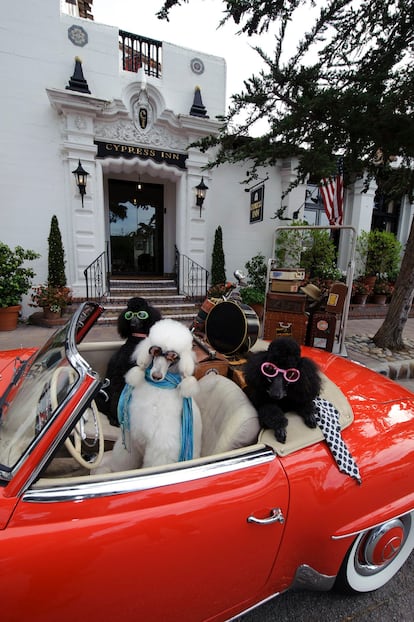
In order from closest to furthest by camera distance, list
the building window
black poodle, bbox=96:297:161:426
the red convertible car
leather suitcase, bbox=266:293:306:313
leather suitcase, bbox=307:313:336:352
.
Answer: the red convertible car → black poodle, bbox=96:297:161:426 → leather suitcase, bbox=266:293:306:313 → leather suitcase, bbox=307:313:336:352 → the building window

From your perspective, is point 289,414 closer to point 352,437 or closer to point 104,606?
point 352,437

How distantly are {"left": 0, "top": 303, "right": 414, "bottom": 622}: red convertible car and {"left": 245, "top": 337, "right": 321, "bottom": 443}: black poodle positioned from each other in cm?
6

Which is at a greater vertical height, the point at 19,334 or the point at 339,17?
the point at 339,17

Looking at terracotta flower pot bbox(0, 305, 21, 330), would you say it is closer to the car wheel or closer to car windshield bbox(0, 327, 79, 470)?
car windshield bbox(0, 327, 79, 470)

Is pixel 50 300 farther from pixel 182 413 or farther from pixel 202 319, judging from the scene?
pixel 182 413

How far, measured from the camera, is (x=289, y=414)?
1415 mm

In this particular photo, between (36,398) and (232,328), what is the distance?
1.57 metres

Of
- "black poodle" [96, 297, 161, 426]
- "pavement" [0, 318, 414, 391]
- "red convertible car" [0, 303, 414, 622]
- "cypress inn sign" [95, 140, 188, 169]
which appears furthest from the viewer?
"cypress inn sign" [95, 140, 188, 169]

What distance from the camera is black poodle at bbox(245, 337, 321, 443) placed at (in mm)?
1329

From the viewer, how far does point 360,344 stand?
231 inches

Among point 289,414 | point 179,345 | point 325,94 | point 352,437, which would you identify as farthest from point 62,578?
point 325,94

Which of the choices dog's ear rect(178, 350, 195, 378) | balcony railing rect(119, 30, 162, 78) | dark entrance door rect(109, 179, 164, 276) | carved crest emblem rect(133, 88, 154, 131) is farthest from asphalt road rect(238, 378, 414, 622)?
balcony railing rect(119, 30, 162, 78)

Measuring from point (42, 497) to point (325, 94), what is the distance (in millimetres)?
4793

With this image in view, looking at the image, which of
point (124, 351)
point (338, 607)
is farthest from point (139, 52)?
point (338, 607)
